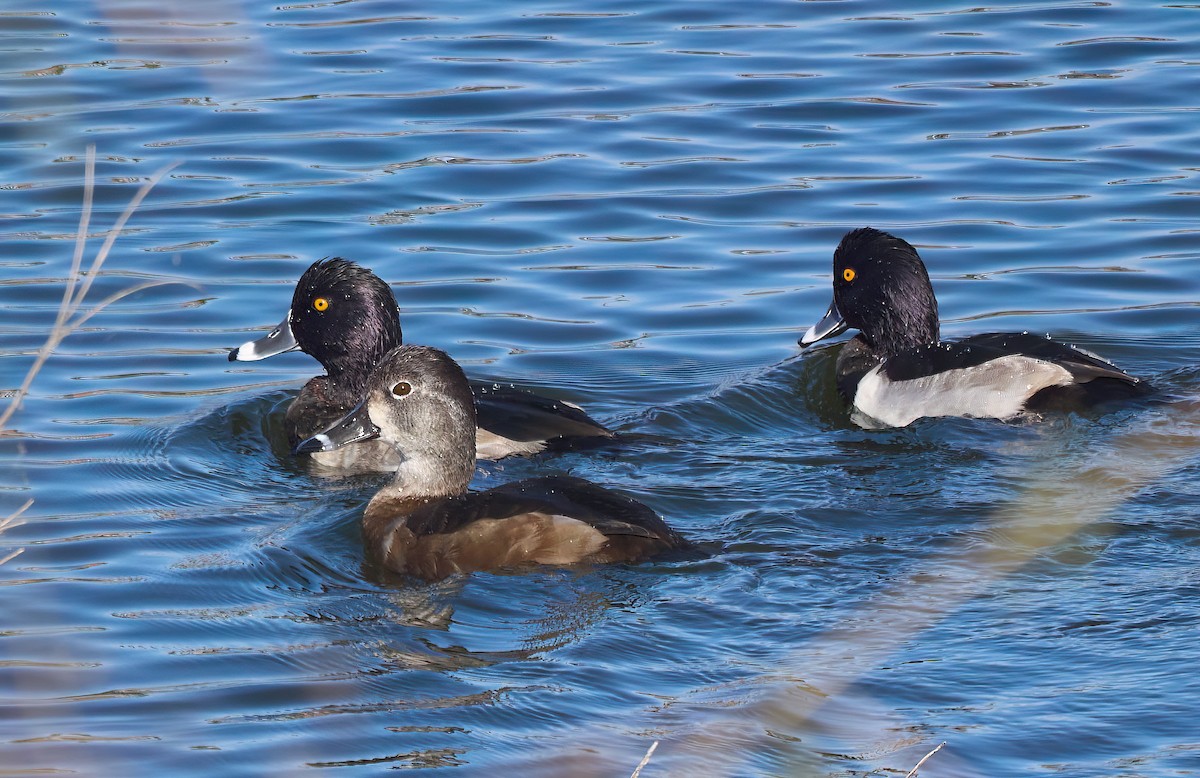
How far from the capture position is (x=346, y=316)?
30.7 feet

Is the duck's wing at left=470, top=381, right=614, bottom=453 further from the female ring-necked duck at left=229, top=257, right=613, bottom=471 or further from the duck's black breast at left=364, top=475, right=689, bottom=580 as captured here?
the duck's black breast at left=364, top=475, right=689, bottom=580

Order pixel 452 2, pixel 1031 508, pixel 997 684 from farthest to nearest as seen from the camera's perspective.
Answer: pixel 452 2 < pixel 1031 508 < pixel 997 684

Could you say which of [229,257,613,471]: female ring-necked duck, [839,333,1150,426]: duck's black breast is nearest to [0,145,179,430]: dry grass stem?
[229,257,613,471]: female ring-necked duck

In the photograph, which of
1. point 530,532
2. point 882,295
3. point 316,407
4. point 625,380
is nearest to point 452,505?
point 530,532

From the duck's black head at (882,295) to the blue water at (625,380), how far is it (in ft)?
1.30

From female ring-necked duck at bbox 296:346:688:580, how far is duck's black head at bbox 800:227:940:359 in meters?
2.92

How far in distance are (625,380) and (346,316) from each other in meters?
1.57

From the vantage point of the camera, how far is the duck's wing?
8500 mm

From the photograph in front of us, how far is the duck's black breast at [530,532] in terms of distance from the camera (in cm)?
684

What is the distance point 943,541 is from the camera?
23.7ft

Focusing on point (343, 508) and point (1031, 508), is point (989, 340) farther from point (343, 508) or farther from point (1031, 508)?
point (343, 508)

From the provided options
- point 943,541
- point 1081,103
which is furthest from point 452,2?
point 943,541

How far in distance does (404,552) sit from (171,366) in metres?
3.38

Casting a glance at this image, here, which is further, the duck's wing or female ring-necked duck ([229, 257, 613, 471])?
female ring-necked duck ([229, 257, 613, 471])
